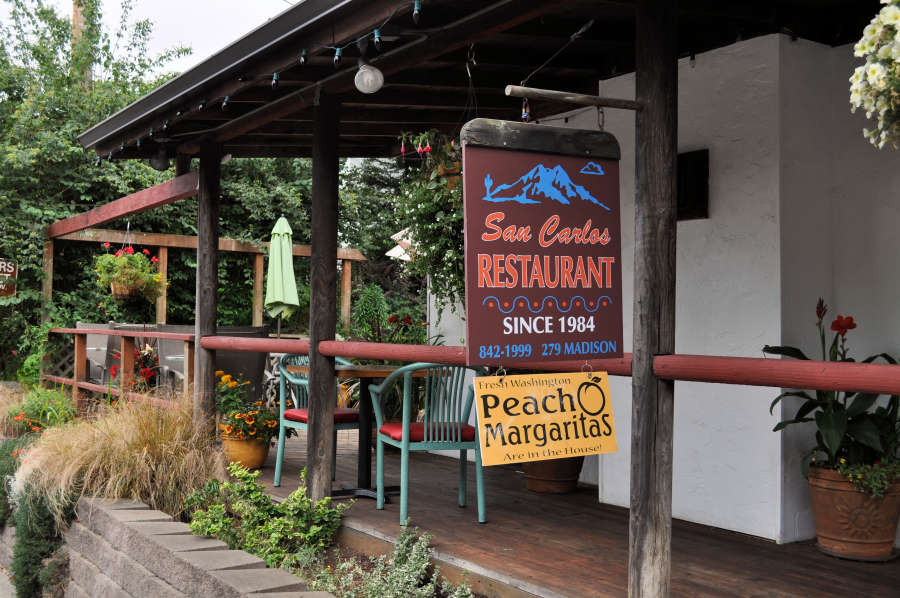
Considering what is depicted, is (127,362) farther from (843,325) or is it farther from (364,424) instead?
(843,325)

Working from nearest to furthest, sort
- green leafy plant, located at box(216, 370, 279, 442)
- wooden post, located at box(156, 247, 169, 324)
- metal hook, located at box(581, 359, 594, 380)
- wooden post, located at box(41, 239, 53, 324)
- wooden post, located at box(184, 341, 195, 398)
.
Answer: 1. metal hook, located at box(581, 359, 594, 380)
2. green leafy plant, located at box(216, 370, 279, 442)
3. wooden post, located at box(184, 341, 195, 398)
4. wooden post, located at box(41, 239, 53, 324)
5. wooden post, located at box(156, 247, 169, 324)

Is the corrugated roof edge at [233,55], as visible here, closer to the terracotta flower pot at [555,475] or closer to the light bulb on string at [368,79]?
the light bulb on string at [368,79]

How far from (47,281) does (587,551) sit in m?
8.02

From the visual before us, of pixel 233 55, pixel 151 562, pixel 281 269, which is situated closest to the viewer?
pixel 151 562

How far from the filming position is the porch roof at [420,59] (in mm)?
3598

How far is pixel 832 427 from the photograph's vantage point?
3707 millimetres

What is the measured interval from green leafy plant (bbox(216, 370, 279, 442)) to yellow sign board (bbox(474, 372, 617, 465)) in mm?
3220

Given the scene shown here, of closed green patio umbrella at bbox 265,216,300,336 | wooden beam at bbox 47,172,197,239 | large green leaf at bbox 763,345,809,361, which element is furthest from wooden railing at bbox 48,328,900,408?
closed green patio umbrella at bbox 265,216,300,336

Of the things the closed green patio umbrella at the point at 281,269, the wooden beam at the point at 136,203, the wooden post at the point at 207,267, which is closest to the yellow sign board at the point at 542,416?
the wooden post at the point at 207,267

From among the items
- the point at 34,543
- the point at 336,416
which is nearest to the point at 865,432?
the point at 336,416

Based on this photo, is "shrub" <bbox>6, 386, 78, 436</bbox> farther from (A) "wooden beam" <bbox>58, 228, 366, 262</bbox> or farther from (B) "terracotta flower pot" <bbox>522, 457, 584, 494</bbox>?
(B) "terracotta flower pot" <bbox>522, 457, 584, 494</bbox>

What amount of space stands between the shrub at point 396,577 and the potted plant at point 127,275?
5.91 m

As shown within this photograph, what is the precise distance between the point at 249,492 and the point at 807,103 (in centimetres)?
334

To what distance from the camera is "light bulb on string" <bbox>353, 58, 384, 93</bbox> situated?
370cm
